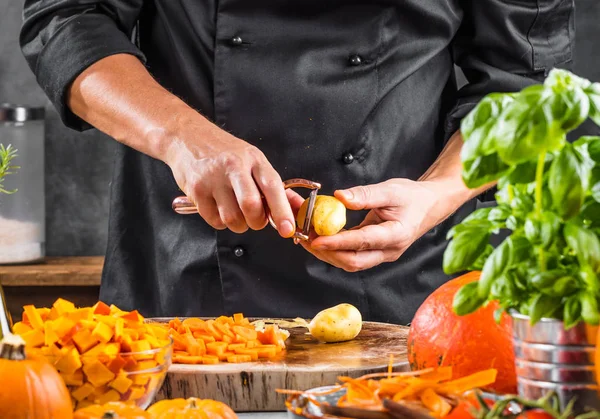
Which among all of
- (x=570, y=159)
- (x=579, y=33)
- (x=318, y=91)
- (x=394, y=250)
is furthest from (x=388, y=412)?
(x=579, y=33)

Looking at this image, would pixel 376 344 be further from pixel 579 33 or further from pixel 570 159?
pixel 579 33

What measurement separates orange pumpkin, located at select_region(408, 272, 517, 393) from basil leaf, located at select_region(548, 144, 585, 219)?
23 cm

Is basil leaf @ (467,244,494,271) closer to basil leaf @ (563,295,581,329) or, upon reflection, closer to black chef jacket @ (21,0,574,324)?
basil leaf @ (563,295,581,329)

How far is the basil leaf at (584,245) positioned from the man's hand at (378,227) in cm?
75

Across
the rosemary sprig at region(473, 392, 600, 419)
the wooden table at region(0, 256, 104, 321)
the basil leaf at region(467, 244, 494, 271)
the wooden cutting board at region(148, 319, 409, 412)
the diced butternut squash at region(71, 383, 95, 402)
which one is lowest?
the wooden table at region(0, 256, 104, 321)

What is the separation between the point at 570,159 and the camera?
688 millimetres

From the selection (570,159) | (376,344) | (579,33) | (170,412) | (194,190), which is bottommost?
(376,344)

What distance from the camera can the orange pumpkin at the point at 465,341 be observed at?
904mm

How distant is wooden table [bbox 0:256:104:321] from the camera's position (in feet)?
8.51

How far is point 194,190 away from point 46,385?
2.20 ft

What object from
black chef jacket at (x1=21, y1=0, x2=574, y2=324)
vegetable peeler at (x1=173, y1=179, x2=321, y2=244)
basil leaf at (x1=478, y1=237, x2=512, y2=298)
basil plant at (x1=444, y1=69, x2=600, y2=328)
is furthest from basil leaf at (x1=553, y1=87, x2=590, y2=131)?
black chef jacket at (x1=21, y1=0, x2=574, y2=324)

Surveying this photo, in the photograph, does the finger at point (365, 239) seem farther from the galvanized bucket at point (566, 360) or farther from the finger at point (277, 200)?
the galvanized bucket at point (566, 360)

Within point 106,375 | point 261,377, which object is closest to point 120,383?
point 106,375

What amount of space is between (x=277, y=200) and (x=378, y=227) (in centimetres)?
24
